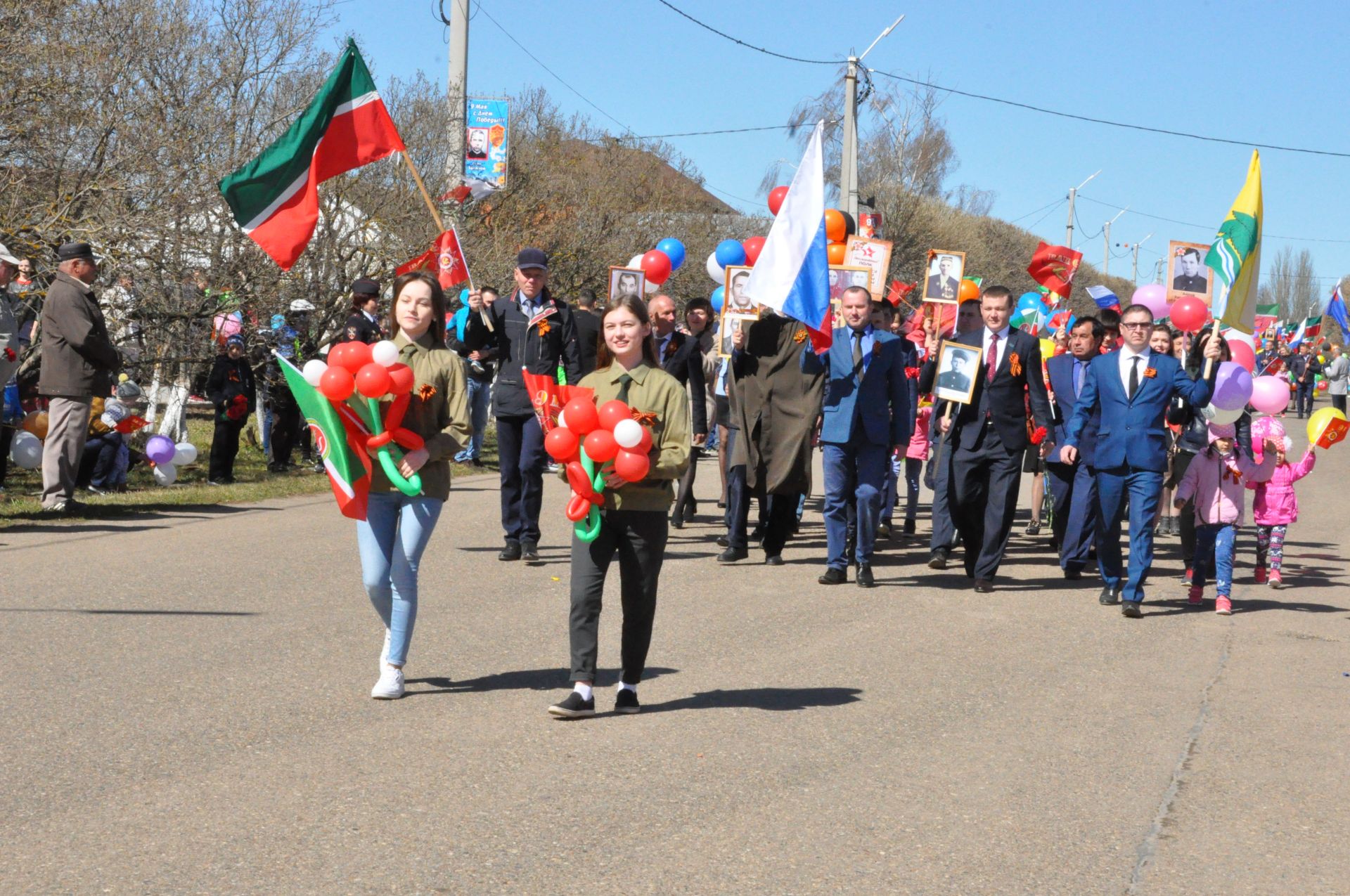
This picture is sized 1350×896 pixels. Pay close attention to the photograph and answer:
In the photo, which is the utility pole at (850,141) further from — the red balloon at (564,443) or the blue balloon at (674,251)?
the red balloon at (564,443)

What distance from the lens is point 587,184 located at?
3231cm

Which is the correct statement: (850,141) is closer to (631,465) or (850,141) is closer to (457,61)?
(457,61)

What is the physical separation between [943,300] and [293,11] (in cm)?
1091

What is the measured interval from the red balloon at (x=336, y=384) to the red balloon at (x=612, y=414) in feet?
3.41

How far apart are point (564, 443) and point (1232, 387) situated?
5.35 m

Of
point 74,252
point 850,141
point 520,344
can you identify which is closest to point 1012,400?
point 520,344

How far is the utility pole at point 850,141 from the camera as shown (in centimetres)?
3036

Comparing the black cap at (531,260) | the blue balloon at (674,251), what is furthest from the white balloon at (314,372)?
the blue balloon at (674,251)

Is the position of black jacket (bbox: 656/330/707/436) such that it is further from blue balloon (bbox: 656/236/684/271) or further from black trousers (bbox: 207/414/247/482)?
black trousers (bbox: 207/414/247/482)

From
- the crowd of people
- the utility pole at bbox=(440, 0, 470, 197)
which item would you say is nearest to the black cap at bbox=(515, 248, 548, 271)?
the crowd of people

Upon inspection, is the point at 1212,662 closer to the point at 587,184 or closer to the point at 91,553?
the point at 91,553

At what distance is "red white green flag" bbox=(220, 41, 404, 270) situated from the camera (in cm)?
868

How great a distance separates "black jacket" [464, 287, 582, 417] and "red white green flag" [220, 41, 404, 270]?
1.41 metres

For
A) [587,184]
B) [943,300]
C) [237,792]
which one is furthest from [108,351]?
[587,184]
